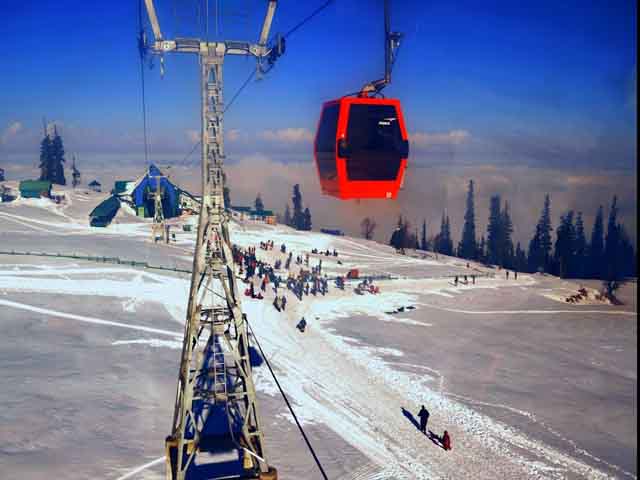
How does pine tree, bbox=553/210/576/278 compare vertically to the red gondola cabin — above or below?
below

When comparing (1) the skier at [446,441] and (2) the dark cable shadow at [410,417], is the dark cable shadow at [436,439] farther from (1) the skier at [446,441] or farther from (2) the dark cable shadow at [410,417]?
(2) the dark cable shadow at [410,417]

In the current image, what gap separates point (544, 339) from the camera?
101ft

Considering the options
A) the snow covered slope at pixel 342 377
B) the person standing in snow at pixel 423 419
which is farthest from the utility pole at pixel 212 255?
the person standing in snow at pixel 423 419

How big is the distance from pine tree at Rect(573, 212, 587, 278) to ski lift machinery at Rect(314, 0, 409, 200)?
78043 millimetres

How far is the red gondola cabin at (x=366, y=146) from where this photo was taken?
873 centimetres

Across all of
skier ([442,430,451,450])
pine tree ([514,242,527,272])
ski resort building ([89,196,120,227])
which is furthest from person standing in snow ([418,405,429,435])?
pine tree ([514,242,527,272])

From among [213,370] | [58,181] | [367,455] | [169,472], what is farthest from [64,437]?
[58,181]

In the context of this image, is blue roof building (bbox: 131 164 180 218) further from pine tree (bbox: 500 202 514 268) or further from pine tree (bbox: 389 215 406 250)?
pine tree (bbox: 500 202 514 268)

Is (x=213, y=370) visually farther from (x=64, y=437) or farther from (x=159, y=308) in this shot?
(x=159, y=308)

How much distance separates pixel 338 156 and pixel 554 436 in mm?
14954

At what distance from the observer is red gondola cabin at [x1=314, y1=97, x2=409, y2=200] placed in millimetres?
8727

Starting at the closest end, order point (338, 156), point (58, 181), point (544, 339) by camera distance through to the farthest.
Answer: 1. point (338, 156)
2. point (544, 339)
3. point (58, 181)

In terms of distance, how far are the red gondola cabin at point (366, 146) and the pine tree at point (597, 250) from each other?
76.8 m

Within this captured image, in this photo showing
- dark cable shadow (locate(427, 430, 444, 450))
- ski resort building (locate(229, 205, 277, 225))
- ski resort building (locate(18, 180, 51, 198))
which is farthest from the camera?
ski resort building (locate(229, 205, 277, 225))
